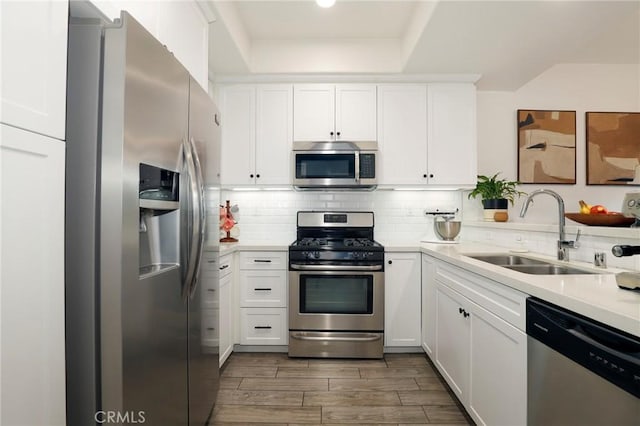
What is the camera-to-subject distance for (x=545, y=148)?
3.31 metres

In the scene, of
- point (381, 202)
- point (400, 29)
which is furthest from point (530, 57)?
point (381, 202)

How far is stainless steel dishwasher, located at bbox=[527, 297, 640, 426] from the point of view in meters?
0.84

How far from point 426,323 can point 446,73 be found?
222 cm

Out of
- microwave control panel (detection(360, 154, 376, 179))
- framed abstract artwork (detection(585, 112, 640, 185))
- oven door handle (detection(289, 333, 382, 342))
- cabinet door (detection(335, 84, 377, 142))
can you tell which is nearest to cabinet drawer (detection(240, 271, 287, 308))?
oven door handle (detection(289, 333, 382, 342))

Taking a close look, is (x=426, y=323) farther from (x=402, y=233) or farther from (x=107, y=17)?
(x=107, y=17)

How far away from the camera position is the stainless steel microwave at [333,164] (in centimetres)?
288

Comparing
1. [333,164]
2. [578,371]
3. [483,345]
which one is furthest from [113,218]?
[333,164]

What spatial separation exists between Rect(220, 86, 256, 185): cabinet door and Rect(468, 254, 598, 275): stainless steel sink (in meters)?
2.09

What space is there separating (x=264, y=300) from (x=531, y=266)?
6.46 feet

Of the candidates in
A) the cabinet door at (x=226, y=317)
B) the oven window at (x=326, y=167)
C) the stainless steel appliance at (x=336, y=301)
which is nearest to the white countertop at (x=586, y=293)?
the cabinet door at (x=226, y=317)

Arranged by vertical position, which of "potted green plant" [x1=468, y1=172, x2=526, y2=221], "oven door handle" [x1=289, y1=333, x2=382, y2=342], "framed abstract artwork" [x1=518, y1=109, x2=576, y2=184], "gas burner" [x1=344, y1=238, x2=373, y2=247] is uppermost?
"framed abstract artwork" [x1=518, y1=109, x2=576, y2=184]

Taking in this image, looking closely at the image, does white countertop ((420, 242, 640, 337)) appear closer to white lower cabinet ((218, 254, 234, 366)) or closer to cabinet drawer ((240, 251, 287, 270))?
cabinet drawer ((240, 251, 287, 270))

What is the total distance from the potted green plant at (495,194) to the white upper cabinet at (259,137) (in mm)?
1860

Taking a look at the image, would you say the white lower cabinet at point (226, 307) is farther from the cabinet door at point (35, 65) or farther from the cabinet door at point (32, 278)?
the cabinet door at point (35, 65)
